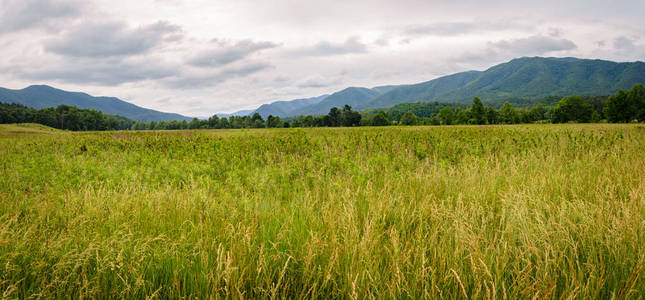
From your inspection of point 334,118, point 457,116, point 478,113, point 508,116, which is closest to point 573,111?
point 508,116

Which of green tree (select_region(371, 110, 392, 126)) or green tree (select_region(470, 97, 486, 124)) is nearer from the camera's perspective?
green tree (select_region(470, 97, 486, 124))

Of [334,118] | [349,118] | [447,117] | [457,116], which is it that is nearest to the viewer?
[457,116]

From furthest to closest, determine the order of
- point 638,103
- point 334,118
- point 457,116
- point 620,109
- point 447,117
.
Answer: point 334,118
point 447,117
point 457,116
point 620,109
point 638,103

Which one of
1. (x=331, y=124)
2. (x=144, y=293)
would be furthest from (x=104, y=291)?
(x=331, y=124)

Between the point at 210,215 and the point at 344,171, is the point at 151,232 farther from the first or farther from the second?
the point at 344,171

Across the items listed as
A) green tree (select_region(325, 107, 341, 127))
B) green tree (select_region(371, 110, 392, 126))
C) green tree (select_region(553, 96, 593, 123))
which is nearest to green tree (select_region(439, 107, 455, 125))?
green tree (select_region(371, 110, 392, 126))

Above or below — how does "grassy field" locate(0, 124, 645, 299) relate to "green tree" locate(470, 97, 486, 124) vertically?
below

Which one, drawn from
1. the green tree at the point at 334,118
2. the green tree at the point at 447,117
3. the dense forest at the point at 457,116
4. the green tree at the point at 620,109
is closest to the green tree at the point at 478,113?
the dense forest at the point at 457,116

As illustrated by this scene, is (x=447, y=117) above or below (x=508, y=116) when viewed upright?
above

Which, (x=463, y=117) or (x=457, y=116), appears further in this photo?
(x=457, y=116)

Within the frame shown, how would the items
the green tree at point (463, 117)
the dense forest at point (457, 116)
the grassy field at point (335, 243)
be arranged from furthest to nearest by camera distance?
the green tree at point (463, 117) → the dense forest at point (457, 116) → the grassy field at point (335, 243)

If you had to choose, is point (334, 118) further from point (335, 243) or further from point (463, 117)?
point (335, 243)

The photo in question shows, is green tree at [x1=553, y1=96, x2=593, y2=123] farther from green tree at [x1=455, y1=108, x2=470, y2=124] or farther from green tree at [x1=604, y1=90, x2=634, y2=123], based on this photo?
green tree at [x1=455, y1=108, x2=470, y2=124]

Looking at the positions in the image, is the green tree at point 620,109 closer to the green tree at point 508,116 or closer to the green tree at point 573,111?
the green tree at point 573,111
